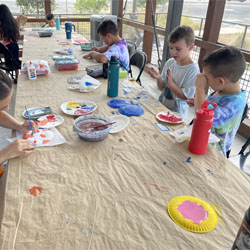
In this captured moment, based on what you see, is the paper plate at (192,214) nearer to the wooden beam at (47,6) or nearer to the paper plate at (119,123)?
the paper plate at (119,123)

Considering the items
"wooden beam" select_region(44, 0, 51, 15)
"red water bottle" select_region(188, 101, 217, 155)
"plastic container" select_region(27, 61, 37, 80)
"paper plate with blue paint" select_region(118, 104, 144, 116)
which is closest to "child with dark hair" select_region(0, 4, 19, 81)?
"plastic container" select_region(27, 61, 37, 80)

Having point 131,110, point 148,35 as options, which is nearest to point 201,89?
point 131,110

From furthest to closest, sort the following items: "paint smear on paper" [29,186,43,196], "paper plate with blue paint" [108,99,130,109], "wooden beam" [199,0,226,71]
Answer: "wooden beam" [199,0,226,71]
"paper plate with blue paint" [108,99,130,109]
"paint smear on paper" [29,186,43,196]

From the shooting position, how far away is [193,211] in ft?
2.27

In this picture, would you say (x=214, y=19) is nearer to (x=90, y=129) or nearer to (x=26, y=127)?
(x=90, y=129)

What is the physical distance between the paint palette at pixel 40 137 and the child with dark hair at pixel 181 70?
898mm

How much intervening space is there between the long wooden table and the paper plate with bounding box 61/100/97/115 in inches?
5.6

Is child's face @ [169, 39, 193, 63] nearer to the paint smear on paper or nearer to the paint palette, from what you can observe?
the paint palette

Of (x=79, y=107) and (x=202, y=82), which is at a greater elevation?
(x=202, y=82)

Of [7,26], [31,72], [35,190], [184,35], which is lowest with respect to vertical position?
[35,190]

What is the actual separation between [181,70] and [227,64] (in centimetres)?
63

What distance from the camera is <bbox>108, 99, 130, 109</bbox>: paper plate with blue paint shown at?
135 centimetres

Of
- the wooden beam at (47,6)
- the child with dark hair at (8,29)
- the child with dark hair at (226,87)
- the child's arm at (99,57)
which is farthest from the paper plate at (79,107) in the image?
the wooden beam at (47,6)

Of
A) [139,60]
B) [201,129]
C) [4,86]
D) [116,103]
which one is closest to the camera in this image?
[201,129]
